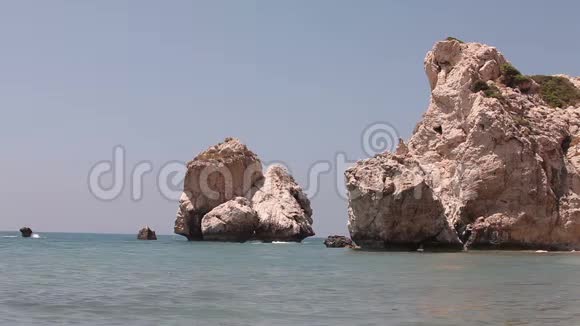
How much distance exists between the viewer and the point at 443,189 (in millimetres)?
59719

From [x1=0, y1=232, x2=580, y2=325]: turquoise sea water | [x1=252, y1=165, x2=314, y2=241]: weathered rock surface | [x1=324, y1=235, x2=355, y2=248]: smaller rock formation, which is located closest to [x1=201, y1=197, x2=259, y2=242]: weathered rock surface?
[x1=252, y1=165, x2=314, y2=241]: weathered rock surface

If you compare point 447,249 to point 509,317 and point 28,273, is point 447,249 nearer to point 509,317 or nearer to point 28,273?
point 28,273

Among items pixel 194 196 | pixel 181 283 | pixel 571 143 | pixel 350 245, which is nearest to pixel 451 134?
pixel 571 143

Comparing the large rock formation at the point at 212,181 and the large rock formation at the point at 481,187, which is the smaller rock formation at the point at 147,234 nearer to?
the large rock formation at the point at 212,181

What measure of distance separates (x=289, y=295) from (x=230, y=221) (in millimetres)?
55927

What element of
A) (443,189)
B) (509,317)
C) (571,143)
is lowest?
(509,317)

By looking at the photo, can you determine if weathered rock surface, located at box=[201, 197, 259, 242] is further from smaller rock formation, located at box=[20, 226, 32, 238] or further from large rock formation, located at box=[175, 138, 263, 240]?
smaller rock formation, located at box=[20, 226, 32, 238]

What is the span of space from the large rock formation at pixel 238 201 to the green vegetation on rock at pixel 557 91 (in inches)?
1184

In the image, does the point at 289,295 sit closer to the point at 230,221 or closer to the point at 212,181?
the point at 230,221

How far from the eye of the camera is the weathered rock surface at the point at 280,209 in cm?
8106

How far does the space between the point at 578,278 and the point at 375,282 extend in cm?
938

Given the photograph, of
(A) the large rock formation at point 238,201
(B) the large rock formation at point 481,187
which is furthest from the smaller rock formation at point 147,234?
(B) the large rock formation at point 481,187

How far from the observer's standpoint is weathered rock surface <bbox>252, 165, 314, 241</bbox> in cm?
8106

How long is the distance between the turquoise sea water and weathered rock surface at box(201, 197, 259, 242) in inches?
1619
